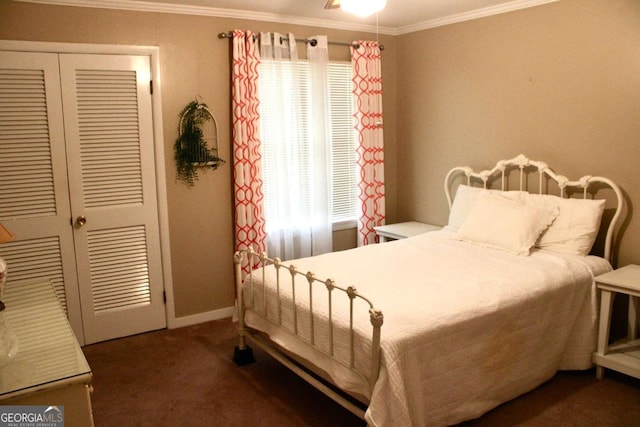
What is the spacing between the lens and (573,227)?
3420mm

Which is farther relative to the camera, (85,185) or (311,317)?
(85,185)

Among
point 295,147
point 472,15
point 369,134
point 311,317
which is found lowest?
point 311,317

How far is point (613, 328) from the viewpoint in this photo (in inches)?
139

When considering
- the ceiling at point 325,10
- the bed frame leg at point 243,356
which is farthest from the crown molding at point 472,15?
the bed frame leg at point 243,356

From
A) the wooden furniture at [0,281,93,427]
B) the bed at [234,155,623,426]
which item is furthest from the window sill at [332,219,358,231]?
the wooden furniture at [0,281,93,427]

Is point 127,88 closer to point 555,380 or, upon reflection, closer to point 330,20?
point 330,20

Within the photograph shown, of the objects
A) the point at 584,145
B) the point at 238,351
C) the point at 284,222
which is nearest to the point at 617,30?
the point at 584,145

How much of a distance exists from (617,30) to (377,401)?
2.77 metres

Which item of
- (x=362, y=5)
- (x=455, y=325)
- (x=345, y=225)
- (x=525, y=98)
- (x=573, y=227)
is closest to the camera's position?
(x=455, y=325)

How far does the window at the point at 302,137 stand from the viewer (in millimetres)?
4277

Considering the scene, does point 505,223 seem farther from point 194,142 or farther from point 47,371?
point 47,371

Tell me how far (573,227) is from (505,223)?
42 centimetres

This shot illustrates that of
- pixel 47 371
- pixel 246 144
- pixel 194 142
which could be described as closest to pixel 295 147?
pixel 246 144

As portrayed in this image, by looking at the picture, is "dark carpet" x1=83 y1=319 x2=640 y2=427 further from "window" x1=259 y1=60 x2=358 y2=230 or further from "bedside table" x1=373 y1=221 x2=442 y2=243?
"bedside table" x1=373 y1=221 x2=442 y2=243
